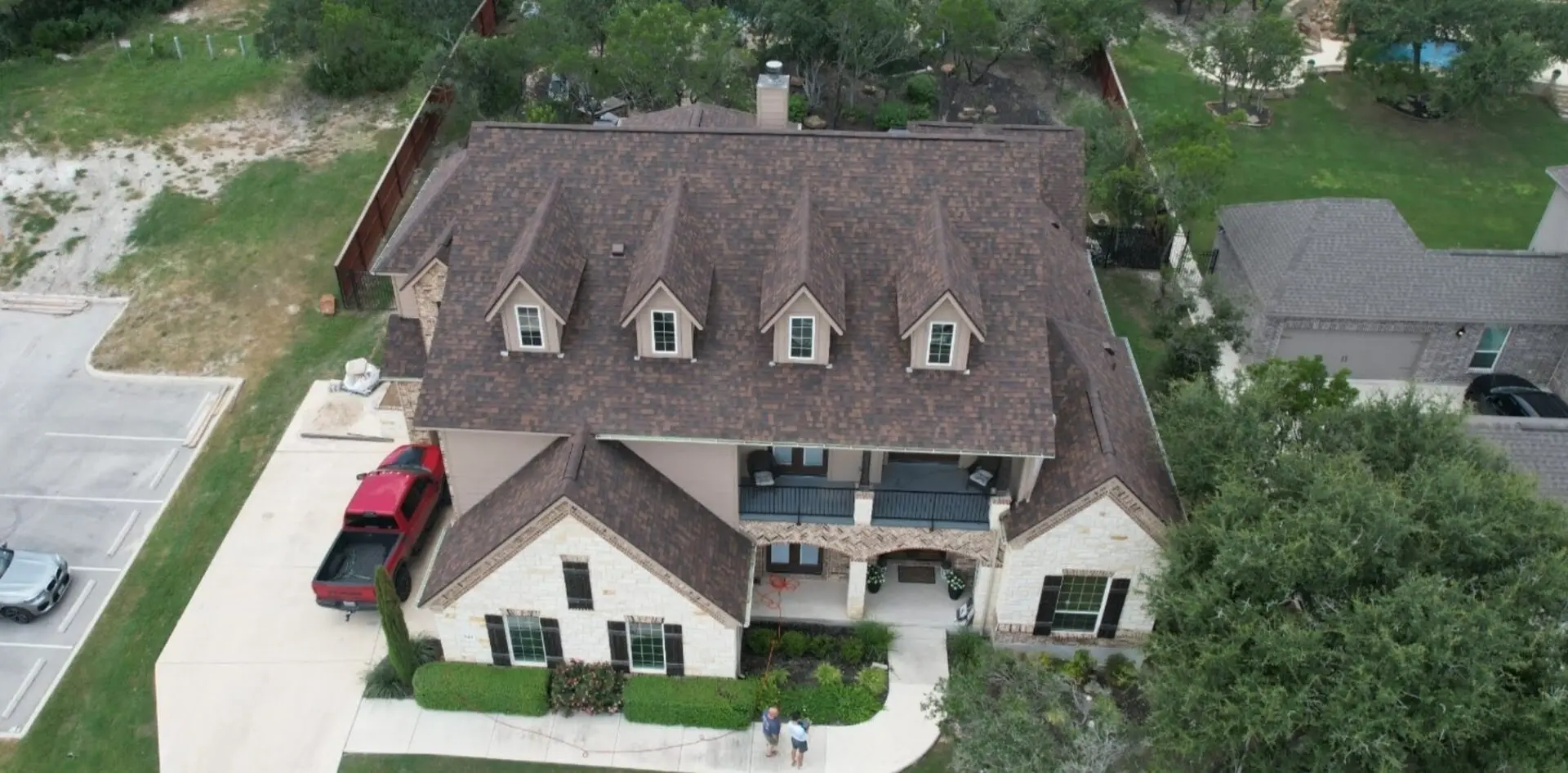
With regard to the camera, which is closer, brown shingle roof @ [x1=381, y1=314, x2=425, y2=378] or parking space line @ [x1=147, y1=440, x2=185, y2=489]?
brown shingle roof @ [x1=381, y1=314, x2=425, y2=378]

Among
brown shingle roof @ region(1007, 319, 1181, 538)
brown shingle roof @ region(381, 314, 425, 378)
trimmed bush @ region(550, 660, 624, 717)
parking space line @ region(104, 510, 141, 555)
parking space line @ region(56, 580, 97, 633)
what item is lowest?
parking space line @ region(56, 580, 97, 633)

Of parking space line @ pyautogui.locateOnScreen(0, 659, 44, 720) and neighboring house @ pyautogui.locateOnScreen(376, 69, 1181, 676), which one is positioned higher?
neighboring house @ pyautogui.locateOnScreen(376, 69, 1181, 676)

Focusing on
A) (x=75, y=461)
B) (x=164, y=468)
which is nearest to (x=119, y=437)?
(x=75, y=461)

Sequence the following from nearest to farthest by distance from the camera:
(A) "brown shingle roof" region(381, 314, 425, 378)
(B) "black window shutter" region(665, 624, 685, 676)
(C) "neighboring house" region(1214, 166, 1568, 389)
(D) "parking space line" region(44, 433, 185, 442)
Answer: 1. (B) "black window shutter" region(665, 624, 685, 676)
2. (A) "brown shingle roof" region(381, 314, 425, 378)
3. (D) "parking space line" region(44, 433, 185, 442)
4. (C) "neighboring house" region(1214, 166, 1568, 389)

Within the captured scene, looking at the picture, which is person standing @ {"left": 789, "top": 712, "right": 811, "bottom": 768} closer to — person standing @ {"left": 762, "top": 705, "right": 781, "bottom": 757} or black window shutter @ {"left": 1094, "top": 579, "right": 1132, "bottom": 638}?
person standing @ {"left": 762, "top": 705, "right": 781, "bottom": 757}

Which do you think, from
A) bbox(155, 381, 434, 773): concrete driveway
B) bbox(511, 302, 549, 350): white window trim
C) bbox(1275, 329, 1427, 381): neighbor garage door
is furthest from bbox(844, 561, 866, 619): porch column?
bbox(1275, 329, 1427, 381): neighbor garage door

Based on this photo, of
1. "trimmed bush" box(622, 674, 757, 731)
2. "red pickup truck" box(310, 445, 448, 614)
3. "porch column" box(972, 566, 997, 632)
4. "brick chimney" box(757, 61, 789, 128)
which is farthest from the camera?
"brick chimney" box(757, 61, 789, 128)

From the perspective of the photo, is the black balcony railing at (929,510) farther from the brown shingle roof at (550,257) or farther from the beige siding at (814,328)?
the brown shingle roof at (550,257)
